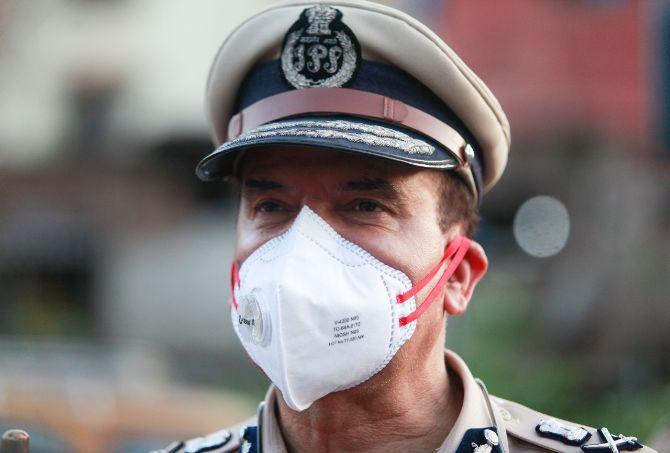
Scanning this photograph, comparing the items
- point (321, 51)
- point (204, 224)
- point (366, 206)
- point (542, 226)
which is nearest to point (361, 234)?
point (366, 206)

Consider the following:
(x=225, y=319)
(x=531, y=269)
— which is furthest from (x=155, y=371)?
(x=225, y=319)

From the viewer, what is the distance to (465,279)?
113 inches

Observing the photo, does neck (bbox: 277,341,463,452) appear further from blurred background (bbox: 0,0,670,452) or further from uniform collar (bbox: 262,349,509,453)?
blurred background (bbox: 0,0,670,452)

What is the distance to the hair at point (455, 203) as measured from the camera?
278 cm

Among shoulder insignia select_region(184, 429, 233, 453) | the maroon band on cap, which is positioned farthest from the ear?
shoulder insignia select_region(184, 429, 233, 453)

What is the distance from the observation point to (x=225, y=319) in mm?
18859

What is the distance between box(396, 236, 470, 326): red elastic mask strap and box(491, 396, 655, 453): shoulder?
42 centimetres

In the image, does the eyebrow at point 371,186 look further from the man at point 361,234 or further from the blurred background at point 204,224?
the blurred background at point 204,224

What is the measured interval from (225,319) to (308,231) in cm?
1654

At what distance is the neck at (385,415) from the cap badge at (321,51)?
81 centimetres

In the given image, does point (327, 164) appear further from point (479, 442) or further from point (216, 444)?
point (216, 444)

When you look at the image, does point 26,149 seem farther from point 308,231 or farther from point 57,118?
point 308,231

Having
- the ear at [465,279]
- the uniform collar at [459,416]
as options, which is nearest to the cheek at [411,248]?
the ear at [465,279]

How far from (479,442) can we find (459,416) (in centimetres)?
9
